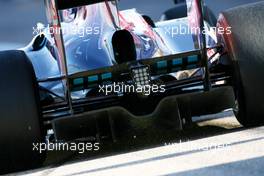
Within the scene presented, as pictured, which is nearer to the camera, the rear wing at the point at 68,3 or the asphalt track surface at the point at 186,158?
the asphalt track surface at the point at 186,158

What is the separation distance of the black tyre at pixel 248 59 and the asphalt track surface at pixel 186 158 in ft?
0.49

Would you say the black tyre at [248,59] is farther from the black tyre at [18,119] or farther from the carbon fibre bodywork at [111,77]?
the black tyre at [18,119]

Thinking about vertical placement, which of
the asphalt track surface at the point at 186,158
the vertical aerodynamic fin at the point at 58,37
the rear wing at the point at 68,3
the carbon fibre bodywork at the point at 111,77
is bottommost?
the asphalt track surface at the point at 186,158

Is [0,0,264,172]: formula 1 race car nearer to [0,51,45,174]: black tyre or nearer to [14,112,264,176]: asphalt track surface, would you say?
[0,51,45,174]: black tyre

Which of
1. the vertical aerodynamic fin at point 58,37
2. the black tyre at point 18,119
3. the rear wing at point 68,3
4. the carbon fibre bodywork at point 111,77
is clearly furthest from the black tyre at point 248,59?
the black tyre at point 18,119

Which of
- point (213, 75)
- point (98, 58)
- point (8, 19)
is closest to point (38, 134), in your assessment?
point (98, 58)

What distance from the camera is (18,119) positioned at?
4637 mm

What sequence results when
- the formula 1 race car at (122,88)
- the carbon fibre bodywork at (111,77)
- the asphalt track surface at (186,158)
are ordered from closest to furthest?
the asphalt track surface at (186,158) → the formula 1 race car at (122,88) → the carbon fibre bodywork at (111,77)

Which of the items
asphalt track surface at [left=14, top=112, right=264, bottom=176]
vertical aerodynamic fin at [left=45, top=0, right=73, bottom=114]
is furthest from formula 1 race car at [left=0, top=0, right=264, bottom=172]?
asphalt track surface at [left=14, top=112, right=264, bottom=176]

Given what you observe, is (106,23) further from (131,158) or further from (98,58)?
(131,158)

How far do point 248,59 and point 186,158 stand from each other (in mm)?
1081

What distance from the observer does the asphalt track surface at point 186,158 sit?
3.80 meters

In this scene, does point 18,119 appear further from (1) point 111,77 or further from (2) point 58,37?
(1) point 111,77

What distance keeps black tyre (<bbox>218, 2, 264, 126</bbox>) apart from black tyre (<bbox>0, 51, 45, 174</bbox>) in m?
1.39
